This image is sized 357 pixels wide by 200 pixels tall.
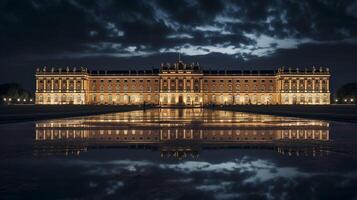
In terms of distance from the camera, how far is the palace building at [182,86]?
420ft

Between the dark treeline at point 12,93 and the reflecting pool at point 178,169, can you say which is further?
the dark treeline at point 12,93

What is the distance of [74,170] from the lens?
897 centimetres

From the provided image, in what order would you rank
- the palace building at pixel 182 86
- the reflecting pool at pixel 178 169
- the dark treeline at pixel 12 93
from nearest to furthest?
1. the reflecting pool at pixel 178 169
2. the dark treeline at pixel 12 93
3. the palace building at pixel 182 86

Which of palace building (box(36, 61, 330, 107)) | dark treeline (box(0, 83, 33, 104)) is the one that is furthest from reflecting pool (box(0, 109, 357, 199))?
palace building (box(36, 61, 330, 107))

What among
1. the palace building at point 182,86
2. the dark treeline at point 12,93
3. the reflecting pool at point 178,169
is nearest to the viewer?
the reflecting pool at point 178,169

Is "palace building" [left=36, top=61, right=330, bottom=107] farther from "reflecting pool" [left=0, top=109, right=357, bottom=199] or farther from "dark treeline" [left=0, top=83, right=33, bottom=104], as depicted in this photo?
"reflecting pool" [left=0, top=109, right=357, bottom=199]

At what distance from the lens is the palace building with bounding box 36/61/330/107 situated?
128125 mm

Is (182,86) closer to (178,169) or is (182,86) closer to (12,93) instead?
(12,93)

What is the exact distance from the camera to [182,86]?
129 meters

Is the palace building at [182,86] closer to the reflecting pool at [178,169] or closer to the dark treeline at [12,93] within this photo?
the dark treeline at [12,93]

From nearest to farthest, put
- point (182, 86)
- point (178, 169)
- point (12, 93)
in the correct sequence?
point (178, 169) → point (12, 93) → point (182, 86)

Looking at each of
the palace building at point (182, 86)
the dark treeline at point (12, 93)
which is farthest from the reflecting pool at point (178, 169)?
the palace building at point (182, 86)

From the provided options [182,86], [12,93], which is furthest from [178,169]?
[12,93]

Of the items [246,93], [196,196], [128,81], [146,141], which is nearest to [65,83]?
[128,81]
